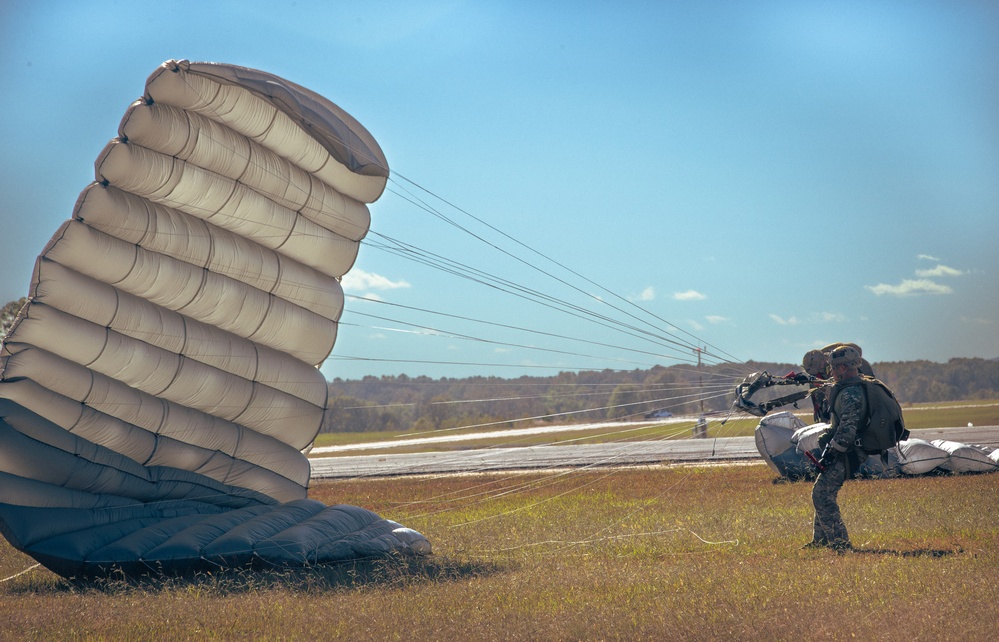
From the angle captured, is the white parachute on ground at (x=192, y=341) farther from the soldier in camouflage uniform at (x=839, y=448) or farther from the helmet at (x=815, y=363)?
the helmet at (x=815, y=363)

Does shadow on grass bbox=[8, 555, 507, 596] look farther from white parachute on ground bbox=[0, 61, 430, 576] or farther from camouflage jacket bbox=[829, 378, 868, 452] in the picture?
camouflage jacket bbox=[829, 378, 868, 452]

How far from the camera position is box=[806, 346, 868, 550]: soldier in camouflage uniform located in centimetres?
929

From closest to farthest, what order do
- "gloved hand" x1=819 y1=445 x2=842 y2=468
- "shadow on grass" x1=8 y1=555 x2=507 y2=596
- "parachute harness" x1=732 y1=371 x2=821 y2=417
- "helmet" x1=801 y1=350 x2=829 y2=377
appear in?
"shadow on grass" x1=8 y1=555 x2=507 y2=596 → "gloved hand" x1=819 y1=445 x2=842 y2=468 → "parachute harness" x1=732 y1=371 x2=821 y2=417 → "helmet" x1=801 y1=350 x2=829 y2=377

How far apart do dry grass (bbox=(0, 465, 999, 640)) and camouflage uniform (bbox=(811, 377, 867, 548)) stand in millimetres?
359

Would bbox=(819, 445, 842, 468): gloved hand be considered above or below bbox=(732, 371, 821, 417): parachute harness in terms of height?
below

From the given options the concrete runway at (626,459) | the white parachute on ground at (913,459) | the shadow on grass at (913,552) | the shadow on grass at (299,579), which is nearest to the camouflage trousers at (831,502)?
the shadow on grass at (913,552)

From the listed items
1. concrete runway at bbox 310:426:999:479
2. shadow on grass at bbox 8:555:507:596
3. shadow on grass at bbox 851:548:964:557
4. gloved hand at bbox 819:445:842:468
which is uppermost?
gloved hand at bbox 819:445:842:468

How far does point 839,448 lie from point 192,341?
8290 millimetres

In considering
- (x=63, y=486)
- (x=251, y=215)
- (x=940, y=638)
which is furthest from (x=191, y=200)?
(x=940, y=638)

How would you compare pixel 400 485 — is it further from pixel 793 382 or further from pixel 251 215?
pixel 793 382

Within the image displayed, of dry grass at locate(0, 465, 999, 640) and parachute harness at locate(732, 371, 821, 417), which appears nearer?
dry grass at locate(0, 465, 999, 640)

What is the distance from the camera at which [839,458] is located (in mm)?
9445

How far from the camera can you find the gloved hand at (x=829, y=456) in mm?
9384

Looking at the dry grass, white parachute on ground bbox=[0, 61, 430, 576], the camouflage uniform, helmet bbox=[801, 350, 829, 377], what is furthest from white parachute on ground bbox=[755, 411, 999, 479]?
white parachute on ground bbox=[0, 61, 430, 576]
